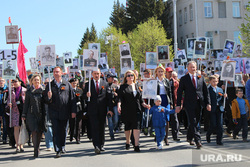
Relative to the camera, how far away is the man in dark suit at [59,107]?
8977 millimetres

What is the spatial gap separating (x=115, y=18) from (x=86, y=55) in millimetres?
60004

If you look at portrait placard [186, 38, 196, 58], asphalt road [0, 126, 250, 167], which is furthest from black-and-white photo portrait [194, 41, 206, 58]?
asphalt road [0, 126, 250, 167]

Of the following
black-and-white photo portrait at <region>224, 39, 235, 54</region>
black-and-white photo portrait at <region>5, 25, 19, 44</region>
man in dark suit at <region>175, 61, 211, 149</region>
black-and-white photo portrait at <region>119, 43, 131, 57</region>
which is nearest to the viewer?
man in dark suit at <region>175, 61, 211, 149</region>

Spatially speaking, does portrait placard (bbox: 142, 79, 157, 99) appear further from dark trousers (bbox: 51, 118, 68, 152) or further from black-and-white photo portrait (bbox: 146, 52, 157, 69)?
black-and-white photo portrait (bbox: 146, 52, 157, 69)

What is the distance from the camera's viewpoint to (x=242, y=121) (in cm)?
1077

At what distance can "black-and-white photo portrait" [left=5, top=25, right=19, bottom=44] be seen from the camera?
15.1m

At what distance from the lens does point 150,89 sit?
9812 millimetres

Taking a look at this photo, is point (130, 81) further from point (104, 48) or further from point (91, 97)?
point (104, 48)

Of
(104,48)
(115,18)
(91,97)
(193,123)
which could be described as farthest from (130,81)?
(115,18)

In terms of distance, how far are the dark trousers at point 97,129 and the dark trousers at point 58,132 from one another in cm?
69

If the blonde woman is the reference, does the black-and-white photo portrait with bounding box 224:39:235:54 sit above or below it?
above

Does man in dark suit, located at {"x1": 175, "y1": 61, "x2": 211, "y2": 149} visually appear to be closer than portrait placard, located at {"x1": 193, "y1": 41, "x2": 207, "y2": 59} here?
Yes

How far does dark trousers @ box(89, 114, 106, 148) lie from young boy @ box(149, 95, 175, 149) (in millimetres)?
1324

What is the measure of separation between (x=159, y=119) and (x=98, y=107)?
1577 millimetres
